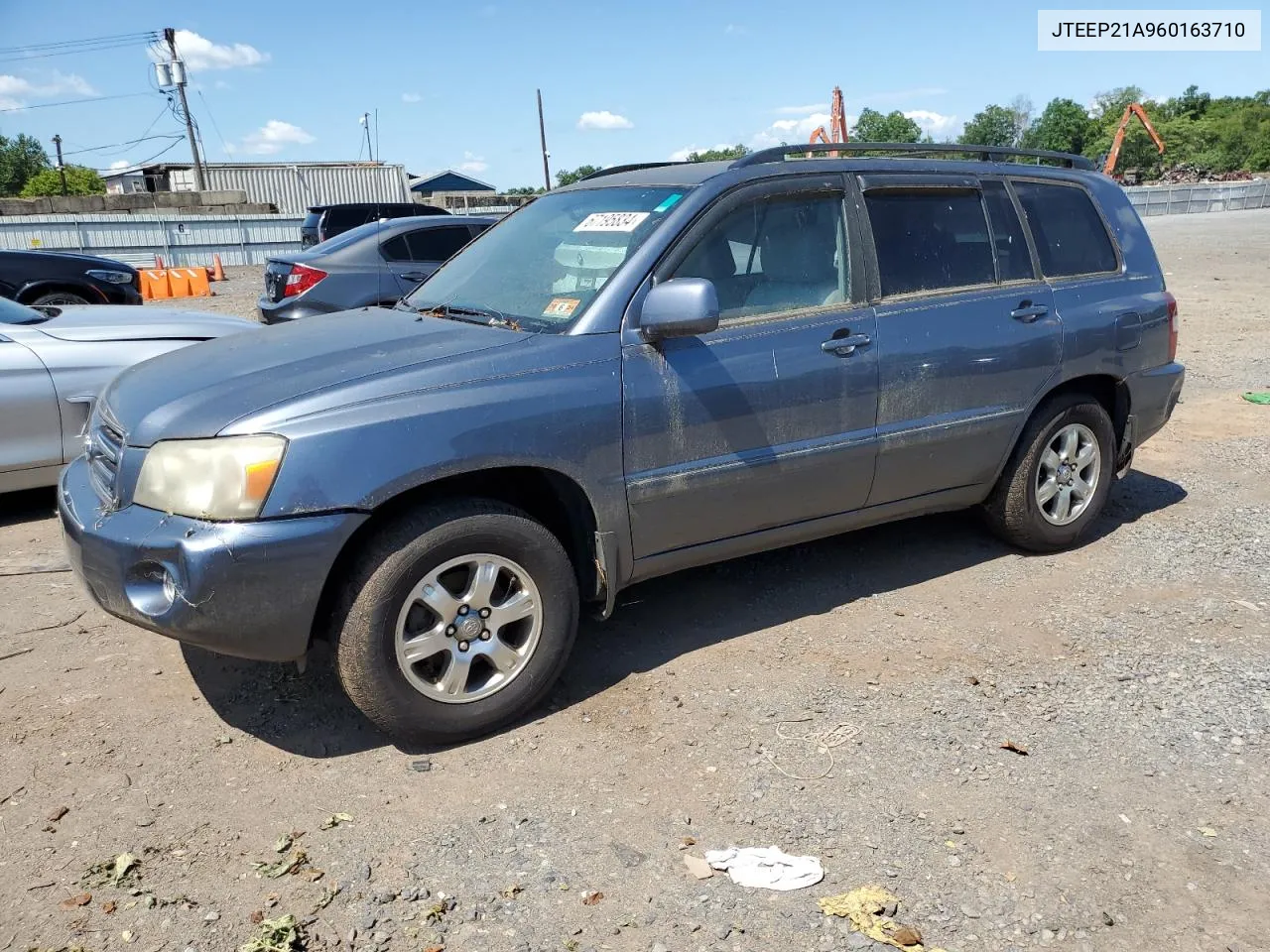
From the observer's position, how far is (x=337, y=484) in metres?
3.03

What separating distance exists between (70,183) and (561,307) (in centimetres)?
9468

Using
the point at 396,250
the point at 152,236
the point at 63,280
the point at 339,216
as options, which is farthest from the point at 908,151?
the point at 152,236

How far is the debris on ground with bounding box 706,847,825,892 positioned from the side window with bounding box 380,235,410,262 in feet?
27.8

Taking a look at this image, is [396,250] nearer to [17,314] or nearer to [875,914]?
[17,314]

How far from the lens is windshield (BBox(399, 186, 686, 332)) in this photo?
375cm

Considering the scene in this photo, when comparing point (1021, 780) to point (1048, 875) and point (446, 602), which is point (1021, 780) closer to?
point (1048, 875)

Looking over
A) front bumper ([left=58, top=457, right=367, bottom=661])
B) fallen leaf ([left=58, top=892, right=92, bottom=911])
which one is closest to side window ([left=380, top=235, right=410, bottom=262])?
front bumper ([left=58, top=457, right=367, bottom=661])

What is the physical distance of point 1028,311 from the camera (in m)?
4.64

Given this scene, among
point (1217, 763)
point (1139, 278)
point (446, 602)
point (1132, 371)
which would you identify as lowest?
point (1217, 763)

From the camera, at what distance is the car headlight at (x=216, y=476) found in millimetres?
2963

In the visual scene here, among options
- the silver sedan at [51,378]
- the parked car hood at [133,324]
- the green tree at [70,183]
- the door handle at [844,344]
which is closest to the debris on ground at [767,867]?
the door handle at [844,344]

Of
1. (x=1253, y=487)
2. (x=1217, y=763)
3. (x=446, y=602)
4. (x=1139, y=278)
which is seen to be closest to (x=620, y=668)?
(x=446, y=602)

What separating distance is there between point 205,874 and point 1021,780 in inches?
95.7

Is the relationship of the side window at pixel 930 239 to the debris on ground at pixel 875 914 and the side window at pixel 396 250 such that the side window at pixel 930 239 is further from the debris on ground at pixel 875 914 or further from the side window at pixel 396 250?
the side window at pixel 396 250
